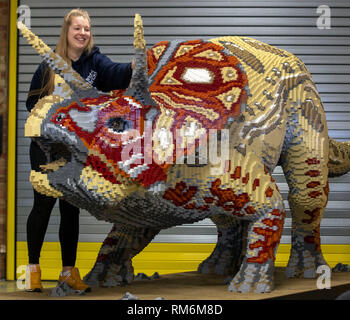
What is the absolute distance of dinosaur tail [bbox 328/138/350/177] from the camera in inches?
174

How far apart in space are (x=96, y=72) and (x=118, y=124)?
1.89 feet

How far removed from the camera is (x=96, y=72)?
3594 millimetres

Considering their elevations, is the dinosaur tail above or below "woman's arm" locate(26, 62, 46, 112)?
below

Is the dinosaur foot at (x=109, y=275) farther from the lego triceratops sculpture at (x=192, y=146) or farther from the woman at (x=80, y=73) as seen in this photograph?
the woman at (x=80, y=73)

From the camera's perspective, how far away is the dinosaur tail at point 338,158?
442 centimetres

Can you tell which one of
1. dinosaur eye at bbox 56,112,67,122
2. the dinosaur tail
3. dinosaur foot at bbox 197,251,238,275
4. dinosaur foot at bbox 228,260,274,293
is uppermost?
dinosaur eye at bbox 56,112,67,122

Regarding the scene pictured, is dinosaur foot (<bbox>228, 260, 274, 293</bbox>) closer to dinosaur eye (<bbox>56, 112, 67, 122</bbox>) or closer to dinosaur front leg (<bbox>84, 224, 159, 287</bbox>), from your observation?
dinosaur front leg (<bbox>84, 224, 159, 287</bbox>)

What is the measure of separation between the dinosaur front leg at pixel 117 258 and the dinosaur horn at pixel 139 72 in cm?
91

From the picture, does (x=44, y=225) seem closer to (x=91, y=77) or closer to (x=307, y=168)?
(x=91, y=77)

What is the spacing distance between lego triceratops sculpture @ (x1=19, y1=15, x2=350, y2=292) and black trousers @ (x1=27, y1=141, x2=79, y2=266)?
26cm

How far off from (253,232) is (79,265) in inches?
117

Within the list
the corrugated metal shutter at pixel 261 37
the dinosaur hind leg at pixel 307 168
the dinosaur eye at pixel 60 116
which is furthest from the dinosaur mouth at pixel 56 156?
the corrugated metal shutter at pixel 261 37

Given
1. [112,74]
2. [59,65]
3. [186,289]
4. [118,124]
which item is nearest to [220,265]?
[186,289]

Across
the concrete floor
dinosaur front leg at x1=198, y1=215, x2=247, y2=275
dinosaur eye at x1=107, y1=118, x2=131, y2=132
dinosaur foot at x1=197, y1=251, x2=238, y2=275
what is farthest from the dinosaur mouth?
dinosaur foot at x1=197, y1=251, x2=238, y2=275
